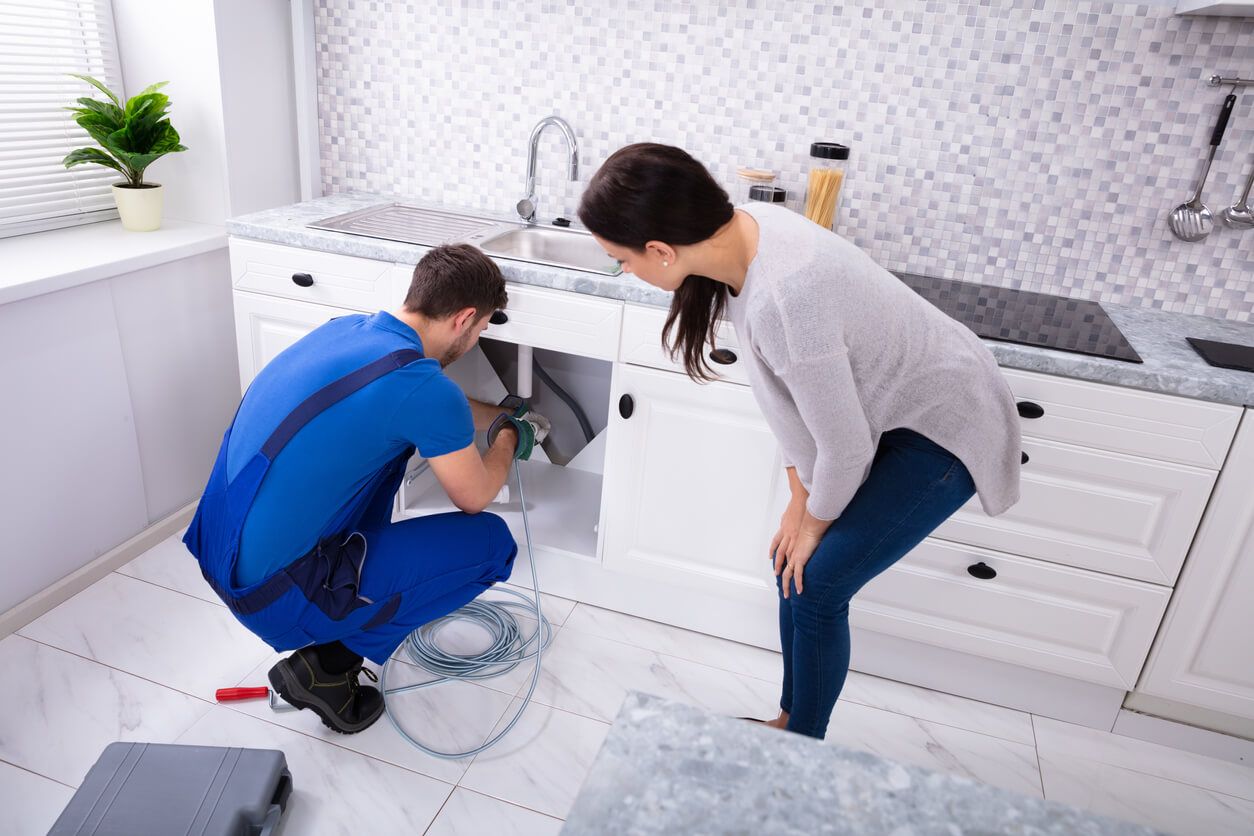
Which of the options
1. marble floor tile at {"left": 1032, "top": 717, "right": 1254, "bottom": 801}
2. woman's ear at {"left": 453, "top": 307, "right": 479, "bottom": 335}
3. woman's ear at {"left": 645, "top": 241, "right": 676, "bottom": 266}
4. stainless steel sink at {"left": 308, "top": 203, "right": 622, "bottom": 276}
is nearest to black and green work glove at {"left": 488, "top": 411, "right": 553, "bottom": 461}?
woman's ear at {"left": 453, "top": 307, "right": 479, "bottom": 335}

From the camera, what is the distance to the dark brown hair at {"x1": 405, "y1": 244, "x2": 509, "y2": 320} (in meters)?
1.72

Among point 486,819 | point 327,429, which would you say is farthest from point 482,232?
point 486,819

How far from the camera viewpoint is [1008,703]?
2188 millimetres

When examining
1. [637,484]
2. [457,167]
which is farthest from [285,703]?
[457,167]

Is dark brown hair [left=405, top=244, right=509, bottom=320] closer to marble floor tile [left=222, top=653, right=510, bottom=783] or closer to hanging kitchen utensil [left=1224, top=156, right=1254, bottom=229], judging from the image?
marble floor tile [left=222, top=653, right=510, bottom=783]

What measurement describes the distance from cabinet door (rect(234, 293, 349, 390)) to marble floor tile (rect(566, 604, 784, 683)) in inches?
41.0

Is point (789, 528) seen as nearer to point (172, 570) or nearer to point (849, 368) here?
point (849, 368)

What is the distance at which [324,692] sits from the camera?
1.82m

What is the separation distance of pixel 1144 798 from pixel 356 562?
1775mm

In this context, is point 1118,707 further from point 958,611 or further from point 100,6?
point 100,6

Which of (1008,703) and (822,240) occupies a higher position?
(822,240)

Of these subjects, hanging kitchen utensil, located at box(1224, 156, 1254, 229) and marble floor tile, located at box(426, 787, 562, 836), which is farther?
hanging kitchen utensil, located at box(1224, 156, 1254, 229)

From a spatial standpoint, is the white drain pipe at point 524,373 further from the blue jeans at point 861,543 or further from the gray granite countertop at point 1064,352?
the blue jeans at point 861,543

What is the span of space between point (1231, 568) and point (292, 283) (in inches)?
91.4
